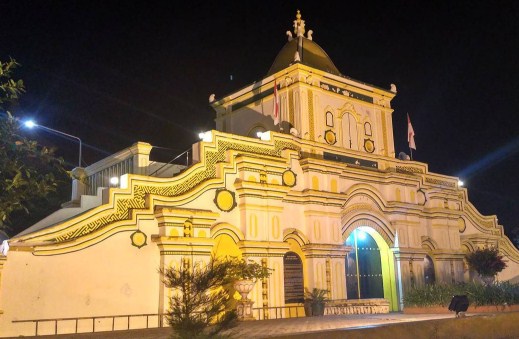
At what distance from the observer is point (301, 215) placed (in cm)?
2133

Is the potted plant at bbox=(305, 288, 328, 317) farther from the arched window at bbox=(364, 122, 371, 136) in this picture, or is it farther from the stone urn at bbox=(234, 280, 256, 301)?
the arched window at bbox=(364, 122, 371, 136)

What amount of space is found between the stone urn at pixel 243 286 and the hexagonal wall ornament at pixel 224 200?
258cm

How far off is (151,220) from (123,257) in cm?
141

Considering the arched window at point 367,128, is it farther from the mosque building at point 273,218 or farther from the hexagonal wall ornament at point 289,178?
the hexagonal wall ornament at point 289,178

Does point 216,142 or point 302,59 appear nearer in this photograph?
point 216,142

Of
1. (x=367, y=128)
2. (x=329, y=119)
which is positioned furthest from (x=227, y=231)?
(x=367, y=128)

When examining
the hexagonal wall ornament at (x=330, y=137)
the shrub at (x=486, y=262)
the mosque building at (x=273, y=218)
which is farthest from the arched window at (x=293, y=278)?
the shrub at (x=486, y=262)

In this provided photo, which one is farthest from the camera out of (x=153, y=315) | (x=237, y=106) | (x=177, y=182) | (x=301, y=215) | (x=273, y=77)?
(x=237, y=106)

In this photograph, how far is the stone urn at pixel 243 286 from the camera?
58.5ft

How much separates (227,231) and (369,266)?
7489mm

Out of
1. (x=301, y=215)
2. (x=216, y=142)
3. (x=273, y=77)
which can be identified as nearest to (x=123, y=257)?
(x=216, y=142)

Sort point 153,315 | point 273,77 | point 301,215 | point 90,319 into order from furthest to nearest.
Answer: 1. point 273,77
2. point 301,215
3. point 153,315
4. point 90,319

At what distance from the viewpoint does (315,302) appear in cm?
2006

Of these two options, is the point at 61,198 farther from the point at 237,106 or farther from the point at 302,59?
the point at 302,59
